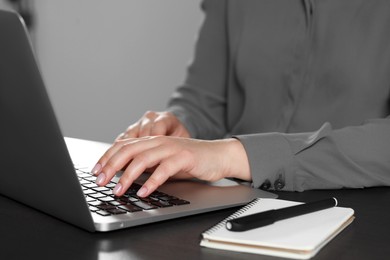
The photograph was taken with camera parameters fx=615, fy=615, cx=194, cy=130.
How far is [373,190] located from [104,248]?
0.54 m

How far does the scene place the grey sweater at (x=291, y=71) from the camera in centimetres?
138

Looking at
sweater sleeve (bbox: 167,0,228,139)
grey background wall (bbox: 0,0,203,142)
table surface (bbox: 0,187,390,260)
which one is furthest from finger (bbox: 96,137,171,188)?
grey background wall (bbox: 0,0,203,142)

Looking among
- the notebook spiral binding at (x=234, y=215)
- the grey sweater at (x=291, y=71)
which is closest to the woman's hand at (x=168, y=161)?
the notebook spiral binding at (x=234, y=215)

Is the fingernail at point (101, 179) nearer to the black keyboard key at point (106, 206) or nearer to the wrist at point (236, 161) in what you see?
the black keyboard key at point (106, 206)

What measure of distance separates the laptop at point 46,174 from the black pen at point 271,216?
10 centimetres

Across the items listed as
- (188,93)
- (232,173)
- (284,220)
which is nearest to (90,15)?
(188,93)

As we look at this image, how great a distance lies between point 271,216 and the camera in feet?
2.38

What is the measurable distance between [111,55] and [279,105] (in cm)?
199

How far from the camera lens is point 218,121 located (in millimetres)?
1689

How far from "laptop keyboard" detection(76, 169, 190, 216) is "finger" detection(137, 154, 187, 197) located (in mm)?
14

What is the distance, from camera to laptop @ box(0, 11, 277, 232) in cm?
67

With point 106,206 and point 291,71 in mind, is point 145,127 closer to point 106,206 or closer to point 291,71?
point 291,71

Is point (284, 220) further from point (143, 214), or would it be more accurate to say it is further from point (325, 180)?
point (325, 180)

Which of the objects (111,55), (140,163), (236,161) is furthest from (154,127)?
(111,55)
